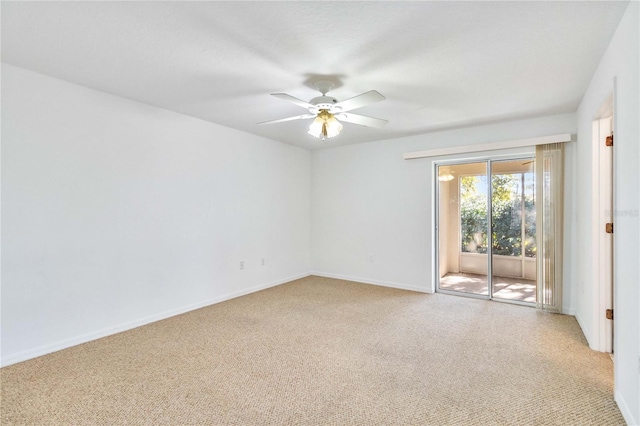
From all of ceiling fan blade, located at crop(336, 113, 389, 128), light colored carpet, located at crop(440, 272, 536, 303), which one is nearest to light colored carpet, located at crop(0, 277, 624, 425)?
light colored carpet, located at crop(440, 272, 536, 303)

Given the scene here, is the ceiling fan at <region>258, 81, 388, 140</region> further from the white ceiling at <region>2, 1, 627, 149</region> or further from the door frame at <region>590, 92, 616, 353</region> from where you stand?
the door frame at <region>590, 92, 616, 353</region>

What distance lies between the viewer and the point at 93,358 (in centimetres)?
264

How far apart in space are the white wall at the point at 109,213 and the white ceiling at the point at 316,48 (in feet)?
1.15

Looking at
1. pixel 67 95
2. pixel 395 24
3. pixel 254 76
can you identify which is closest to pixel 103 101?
pixel 67 95

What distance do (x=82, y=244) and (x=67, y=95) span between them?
140 centimetres

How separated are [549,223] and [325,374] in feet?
11.0

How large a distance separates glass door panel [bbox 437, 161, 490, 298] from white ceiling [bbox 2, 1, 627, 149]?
1371 millimetres

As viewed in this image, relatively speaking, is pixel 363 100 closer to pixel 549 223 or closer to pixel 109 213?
pixel 109 213

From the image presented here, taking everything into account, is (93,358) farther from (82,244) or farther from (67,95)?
(67,95)

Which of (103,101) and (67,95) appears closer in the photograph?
(67,95)

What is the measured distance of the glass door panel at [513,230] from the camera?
416cm

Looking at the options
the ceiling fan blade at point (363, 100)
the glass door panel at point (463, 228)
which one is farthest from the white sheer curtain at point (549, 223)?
the ceiling fan blade at point (363, 100)

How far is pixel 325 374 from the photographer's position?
93.8 inches

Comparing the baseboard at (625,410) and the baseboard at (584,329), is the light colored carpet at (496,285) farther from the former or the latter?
the baseboard at (625,410)
